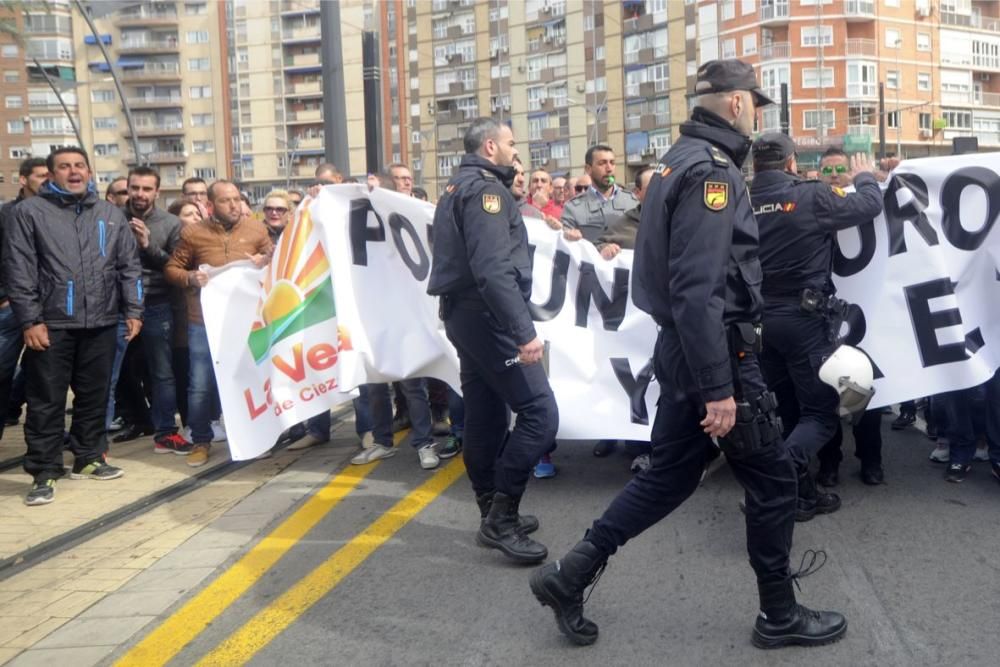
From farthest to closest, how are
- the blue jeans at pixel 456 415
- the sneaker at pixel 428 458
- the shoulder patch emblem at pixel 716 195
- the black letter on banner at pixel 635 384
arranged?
the blue jeans at pixel 456 415 < the sneaker at pixel 428 458 < the black letter on banner at pixel 635 384 < the shoulder patch emblem at pixel 716 195

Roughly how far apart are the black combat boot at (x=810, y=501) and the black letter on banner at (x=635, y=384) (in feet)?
3.56

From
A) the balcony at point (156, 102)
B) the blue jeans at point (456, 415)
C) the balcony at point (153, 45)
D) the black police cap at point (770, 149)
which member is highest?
the balcony at point (153, 45)

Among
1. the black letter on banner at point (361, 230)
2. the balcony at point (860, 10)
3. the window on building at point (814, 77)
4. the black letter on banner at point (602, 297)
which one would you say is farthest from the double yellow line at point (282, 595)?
the balcony at point (860, 10)

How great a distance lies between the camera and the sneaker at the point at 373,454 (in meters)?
6.95

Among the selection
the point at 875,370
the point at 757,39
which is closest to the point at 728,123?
the point at 875,370

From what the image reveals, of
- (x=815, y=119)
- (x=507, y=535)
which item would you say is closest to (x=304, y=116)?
(x=815, y=119)

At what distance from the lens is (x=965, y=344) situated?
5766mm

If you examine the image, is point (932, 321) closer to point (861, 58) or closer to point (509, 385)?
point (509, 385)

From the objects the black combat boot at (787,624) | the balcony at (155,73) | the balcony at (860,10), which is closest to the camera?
the black combat boot at (787,624)

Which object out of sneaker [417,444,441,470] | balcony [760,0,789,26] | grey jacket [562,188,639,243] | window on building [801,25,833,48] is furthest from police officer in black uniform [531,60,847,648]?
window on building [801,25,833,48]

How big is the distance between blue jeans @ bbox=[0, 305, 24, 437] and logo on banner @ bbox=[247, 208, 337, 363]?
1685 mm

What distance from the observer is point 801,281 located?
523cm

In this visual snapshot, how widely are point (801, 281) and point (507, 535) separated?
1932mm

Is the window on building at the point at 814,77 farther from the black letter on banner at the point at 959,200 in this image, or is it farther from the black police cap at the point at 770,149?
the black police cap at the point at 770,149
